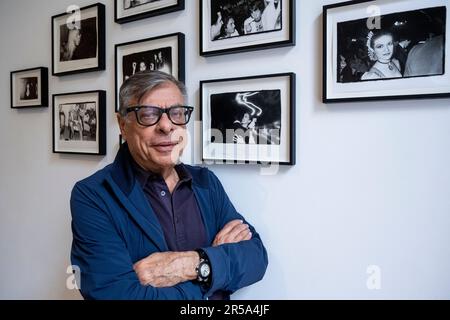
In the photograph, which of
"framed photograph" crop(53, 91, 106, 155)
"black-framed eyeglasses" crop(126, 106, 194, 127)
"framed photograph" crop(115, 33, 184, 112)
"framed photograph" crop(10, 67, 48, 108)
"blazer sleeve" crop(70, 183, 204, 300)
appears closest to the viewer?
"blazer sleeve" crop(70, 183, 204, 300)

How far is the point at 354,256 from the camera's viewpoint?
974 mm

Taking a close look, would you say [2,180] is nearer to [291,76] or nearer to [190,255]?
[190,255]

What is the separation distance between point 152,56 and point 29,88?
75cm


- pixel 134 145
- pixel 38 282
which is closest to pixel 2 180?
pixel 38 282

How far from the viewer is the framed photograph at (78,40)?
1413mm

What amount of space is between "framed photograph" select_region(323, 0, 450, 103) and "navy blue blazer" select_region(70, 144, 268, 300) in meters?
0.53

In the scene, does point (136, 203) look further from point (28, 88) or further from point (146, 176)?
point (28, 88)

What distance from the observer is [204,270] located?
90cm

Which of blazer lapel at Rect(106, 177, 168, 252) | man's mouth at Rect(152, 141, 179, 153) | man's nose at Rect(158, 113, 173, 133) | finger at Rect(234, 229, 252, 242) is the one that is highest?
man's nose at Rect(158, 113, 173, 133)

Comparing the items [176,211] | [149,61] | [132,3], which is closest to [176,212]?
[176,211]

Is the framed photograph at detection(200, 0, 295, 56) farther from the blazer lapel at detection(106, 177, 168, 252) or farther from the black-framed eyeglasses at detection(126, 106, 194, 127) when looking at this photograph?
the blazer lapel at detection(106, 177, 168, 252)

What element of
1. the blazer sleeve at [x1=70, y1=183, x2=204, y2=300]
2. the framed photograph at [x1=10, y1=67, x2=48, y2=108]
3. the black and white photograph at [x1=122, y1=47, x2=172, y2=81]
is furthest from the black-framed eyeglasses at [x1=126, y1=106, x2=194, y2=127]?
the framed photograph at [x1=10, y1=67, x2=48, y2=108]

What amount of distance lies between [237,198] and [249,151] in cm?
17

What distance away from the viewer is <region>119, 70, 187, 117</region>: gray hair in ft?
3.13
